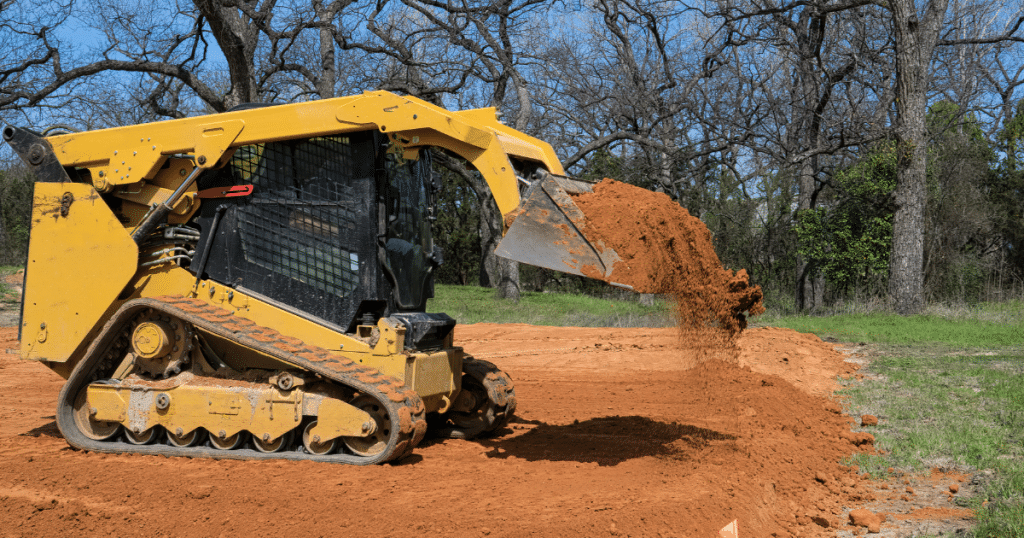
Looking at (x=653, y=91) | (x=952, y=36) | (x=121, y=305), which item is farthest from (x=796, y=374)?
(x=952, y=36)

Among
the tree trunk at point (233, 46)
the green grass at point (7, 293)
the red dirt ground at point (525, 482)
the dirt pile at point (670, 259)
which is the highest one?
the tree trunk at point (233, 46)

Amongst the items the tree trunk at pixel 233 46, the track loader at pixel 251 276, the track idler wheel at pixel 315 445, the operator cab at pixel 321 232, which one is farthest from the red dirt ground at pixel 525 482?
the tree trunk at pixel 233 46

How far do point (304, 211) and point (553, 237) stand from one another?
7.13ft

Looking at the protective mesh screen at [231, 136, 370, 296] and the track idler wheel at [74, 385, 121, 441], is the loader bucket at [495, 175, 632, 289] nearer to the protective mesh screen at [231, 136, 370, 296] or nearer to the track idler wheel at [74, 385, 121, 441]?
the protective mesh screen at [231, 136, 370, 296]

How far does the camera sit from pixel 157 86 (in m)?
20.8

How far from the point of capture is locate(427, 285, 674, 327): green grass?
1764 cm

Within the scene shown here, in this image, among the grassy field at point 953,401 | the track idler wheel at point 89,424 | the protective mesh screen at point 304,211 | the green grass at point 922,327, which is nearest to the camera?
the grassy field at point 953,401

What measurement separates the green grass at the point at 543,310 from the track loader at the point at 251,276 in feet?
31.1

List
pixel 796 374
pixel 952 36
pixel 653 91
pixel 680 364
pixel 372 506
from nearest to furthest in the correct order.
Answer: pixel 372 506 < pixel 796 374 < pixel 680 364 < pixel 653 91 < pixel 952 36

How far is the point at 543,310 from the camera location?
68.4 ft

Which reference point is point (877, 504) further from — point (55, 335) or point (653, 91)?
point (653, 91)

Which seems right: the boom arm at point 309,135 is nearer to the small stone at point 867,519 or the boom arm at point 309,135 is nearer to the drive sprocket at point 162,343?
the drive sprocket at point 162,343

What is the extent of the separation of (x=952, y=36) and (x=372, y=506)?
34.7m

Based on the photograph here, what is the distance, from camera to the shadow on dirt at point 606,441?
19.6 feet
